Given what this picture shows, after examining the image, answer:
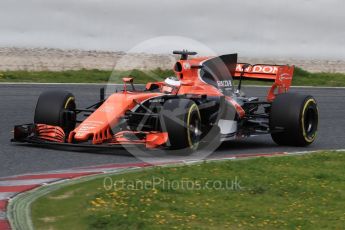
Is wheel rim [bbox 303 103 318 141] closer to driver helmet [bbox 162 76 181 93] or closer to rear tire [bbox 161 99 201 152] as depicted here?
driver helmet [bbox 162 76 181 93]

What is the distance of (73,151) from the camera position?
1089cm

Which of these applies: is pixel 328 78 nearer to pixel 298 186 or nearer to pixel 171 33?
pixel 171 33

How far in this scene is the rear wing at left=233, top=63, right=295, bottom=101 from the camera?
13.4 metres

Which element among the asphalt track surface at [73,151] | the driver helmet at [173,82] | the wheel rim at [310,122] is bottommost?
the asphalt track surface at [73,151]

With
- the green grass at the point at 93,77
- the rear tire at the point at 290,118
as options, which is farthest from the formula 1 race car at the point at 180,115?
the green grass at the point at 93,77

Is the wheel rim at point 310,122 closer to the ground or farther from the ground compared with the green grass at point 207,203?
farther from the ground

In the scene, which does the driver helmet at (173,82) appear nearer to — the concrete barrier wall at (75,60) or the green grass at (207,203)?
the green grass at (207,203)

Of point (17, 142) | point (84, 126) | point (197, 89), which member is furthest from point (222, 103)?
point (17, 142)

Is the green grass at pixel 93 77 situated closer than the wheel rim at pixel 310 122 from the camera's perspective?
No

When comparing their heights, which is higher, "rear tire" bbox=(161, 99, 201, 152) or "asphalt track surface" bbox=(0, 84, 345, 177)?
"rear tire" bbox=(161, 99, 201, 152)

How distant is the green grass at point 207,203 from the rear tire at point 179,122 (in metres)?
1.33

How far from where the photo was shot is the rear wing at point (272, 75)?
13.4 meters

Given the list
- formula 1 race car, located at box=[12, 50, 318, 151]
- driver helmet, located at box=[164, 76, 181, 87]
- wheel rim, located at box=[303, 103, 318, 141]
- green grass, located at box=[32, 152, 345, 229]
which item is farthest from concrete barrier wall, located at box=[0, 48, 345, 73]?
green grass, located at box=[32, 152, 345, 229]

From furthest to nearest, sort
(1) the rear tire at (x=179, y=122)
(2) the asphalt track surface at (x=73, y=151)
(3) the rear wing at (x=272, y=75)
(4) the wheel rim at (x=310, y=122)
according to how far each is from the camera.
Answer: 1. (3) the rear wing at (x=272, y=75)
2. (4) the wheel rim at (x=310, y=122)
3. (1) the rear tire at (x=179, y=122)
4. (2) the asphalt track surface at (x=73, y=151)
